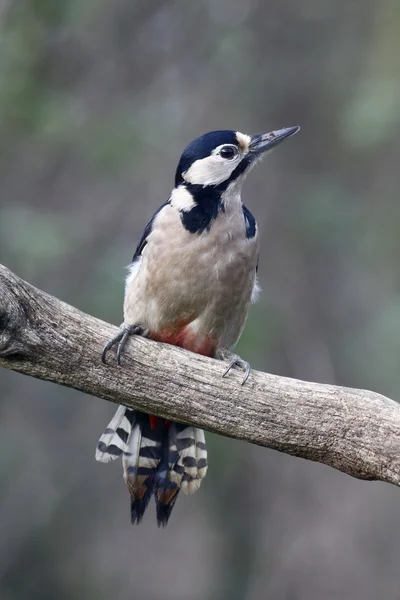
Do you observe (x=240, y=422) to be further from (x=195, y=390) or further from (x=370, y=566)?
(x=370, y=566)

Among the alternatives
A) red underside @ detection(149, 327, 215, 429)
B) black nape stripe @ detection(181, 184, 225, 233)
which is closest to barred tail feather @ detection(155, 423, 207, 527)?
red underside @ detection(149, 327, 215, 429)

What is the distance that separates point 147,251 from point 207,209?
37cm

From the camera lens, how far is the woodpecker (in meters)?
4.38

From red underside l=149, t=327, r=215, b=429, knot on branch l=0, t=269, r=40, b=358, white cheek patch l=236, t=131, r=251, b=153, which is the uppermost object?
white cheek patch l=236, t=131, r=251, b=153

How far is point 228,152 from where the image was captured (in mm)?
4535

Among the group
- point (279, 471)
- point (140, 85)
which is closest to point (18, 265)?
A: point (140, 85)

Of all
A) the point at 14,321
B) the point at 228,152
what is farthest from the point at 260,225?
the point at 14,321

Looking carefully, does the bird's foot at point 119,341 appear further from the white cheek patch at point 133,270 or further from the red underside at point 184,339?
the white cheek patch at point 133,270

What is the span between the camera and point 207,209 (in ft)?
14.6

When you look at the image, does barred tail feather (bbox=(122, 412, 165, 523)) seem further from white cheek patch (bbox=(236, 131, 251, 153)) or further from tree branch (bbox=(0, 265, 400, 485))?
white cheek patch (bbox=(236, 131, 251, 153))

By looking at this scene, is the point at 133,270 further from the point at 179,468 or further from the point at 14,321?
the point at 14,321

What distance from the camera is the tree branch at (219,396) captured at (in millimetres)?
3592

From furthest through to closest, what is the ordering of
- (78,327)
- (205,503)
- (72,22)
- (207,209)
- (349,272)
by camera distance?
(349,272) < (205,503) < (72,22) < (207,209) < (78,327)

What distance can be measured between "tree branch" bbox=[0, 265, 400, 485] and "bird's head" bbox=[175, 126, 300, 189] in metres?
1.09
